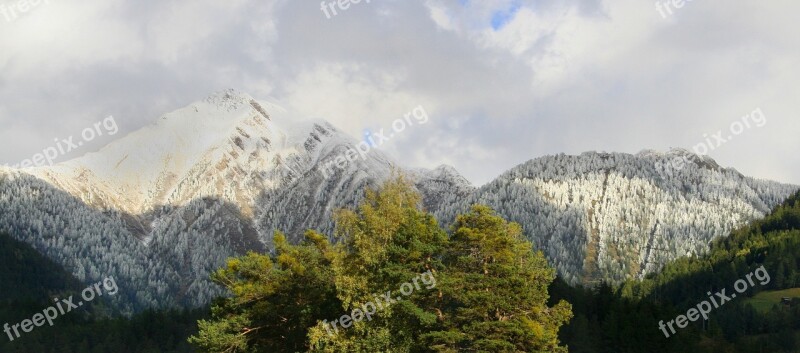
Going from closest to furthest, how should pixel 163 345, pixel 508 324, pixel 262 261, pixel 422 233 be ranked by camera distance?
pixel 508 324
pixel 422 233
pixel 262 261
pixel 163 345

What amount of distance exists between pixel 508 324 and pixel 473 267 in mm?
6004

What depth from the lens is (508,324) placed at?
5619cm

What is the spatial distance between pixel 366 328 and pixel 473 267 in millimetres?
10259

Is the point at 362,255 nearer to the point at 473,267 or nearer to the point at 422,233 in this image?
the point at 422,233

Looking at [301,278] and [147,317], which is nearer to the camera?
[301,278]

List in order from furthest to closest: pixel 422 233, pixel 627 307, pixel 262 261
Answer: pixel 627 307 < pixel 262 261 < pixel 422 233

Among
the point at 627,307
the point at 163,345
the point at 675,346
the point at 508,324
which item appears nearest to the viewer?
the point at 508,324

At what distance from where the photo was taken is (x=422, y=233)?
59.8 metres

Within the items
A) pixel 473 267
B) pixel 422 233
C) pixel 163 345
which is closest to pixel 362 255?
pixel 422 233

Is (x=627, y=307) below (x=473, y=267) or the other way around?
below

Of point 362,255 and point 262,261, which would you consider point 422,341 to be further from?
point 262,261

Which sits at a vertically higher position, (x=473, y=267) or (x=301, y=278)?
(x=301, y=278)

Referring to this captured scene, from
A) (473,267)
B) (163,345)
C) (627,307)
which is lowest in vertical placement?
(627,307)

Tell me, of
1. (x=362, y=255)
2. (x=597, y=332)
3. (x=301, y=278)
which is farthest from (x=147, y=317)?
(x=362, y=255)
